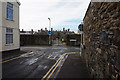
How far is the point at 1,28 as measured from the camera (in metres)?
11.6

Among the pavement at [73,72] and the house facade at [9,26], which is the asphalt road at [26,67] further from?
the house facade at [9,26]

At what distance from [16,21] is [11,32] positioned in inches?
89.7

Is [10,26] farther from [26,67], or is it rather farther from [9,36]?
[26,67]

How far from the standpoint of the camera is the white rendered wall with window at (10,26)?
11.9m

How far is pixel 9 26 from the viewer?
42.4 feet

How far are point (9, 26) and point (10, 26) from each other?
21 centimetres

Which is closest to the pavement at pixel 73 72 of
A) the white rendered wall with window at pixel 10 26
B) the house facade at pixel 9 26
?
the house facade at pixel 9 26

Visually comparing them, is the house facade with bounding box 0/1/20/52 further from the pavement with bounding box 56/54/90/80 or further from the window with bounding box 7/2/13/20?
the pavement with bounding box 56/54/90/80

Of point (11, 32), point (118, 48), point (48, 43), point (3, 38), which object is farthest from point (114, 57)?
point (48, 43)

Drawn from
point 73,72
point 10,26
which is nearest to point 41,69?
point 73,72

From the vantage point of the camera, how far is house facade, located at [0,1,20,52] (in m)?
11.7

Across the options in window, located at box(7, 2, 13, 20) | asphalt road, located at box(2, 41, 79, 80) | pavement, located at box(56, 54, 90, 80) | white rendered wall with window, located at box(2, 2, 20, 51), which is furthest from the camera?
window, located at box(7, 2, 13, 20)

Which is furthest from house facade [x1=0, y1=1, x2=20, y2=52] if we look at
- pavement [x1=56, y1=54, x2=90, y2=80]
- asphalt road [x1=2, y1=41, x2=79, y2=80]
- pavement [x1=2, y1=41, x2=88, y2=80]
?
pavement [x1=56, y1=54, x2=90, y2=80]

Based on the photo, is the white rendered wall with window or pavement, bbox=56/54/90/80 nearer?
pavement, bbox=56/54/90/80
